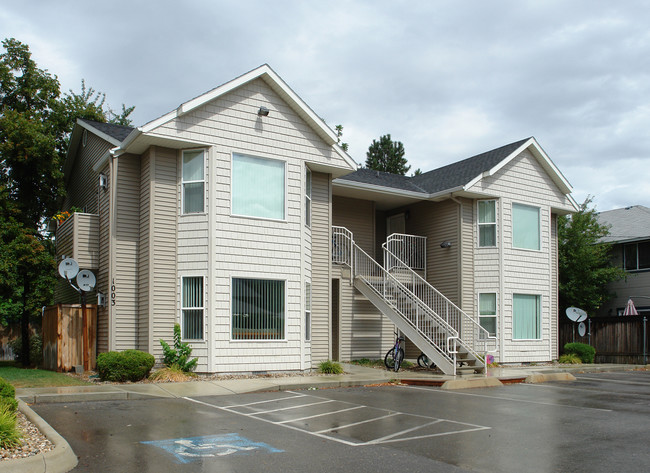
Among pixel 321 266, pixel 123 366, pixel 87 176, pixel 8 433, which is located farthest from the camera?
pixel 87 176

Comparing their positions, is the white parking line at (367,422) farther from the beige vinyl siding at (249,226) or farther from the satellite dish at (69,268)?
the satellite dish at (69,268)

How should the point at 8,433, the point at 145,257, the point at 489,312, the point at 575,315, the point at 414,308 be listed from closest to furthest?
the point at 8,433 → the point at 145,257 → the point at 414,308 → the point at 489,312 → the point at 575,315

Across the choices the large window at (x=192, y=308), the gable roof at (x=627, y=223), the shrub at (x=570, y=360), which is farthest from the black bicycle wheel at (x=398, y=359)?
the gable roof at (x=627, y=223)

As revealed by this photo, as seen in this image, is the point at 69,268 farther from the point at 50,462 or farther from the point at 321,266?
the point at 50,462

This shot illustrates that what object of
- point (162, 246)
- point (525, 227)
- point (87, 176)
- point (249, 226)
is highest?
point (87, 176)

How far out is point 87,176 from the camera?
816 inches

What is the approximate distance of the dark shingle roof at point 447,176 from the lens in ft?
71.8

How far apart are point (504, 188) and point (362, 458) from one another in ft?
53.5

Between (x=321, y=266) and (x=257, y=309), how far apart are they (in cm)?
307

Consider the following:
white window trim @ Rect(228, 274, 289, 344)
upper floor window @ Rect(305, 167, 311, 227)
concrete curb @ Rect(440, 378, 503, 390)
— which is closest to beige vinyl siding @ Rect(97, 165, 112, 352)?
white window trim @ Rect(228, 274, 289, 344)

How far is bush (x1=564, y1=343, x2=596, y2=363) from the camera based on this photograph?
23.1 meters

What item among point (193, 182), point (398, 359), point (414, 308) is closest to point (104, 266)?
point (193, 182)

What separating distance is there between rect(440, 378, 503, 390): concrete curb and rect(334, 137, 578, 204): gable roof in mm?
7491

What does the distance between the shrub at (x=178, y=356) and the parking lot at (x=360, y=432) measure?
2920 mm
